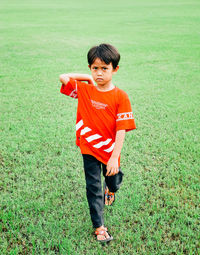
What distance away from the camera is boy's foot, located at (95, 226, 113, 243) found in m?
2.06

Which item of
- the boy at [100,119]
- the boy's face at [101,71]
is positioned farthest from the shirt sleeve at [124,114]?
the boy's face at [101,71]

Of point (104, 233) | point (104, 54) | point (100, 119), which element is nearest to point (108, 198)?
point (104, 233)

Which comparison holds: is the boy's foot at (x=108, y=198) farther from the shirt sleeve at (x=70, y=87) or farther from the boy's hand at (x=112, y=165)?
the shirt sleeve at (x=70, y=87)

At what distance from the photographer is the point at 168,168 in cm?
301

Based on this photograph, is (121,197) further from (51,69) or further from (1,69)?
(1,69)

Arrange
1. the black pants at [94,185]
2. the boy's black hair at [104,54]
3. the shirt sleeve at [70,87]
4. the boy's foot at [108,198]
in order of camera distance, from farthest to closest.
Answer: the boy's foot at [108,198], the black pants at [94,185], the shirt sleeve at [70,87], the boy's black hair at [104,54]

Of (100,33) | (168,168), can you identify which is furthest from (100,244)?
(100,33)

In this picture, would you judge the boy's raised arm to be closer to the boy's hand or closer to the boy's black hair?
the boy's black hair

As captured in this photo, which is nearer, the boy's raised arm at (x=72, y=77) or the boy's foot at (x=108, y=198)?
the boy's raised arm at (x=72, y=77)

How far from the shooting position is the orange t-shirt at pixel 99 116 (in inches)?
74.8

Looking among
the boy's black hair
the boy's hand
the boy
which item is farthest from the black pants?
the boy's black hair

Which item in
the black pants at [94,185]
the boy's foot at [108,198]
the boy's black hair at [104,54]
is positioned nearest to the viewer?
the boy's black hair at [104,54]

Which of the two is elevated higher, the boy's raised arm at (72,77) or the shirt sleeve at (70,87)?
the boy's raised arm at (72,77)

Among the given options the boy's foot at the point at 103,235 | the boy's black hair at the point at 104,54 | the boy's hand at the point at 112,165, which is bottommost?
the boy's foot at the point at 103,235
